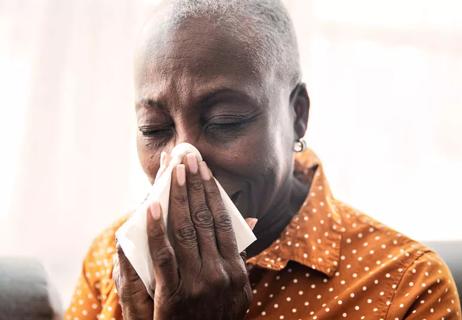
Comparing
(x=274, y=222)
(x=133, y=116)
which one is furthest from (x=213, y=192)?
(x=133, y=116)

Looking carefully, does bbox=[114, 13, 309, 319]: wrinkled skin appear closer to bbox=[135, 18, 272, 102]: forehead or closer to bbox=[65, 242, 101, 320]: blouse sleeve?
bbox=[135, 18, 272, 102]: forehead

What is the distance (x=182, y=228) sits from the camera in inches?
41.0

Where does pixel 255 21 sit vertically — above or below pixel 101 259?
above

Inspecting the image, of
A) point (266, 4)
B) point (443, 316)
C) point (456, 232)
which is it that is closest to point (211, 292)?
point (443, 316)

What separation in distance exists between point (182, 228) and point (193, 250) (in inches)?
1.4

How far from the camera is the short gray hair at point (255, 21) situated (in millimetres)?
1210

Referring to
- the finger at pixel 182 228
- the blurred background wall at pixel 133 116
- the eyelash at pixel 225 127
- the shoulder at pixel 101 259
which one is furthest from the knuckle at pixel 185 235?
the blurred background wall at pixel 133 116

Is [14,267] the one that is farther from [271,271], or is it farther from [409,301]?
[409,301]

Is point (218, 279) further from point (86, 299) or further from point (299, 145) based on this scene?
point (86, 299)

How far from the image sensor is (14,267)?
152 cm

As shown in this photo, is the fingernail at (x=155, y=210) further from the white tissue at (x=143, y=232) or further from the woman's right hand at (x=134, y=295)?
the woman's right hand at (x=134, y=295)

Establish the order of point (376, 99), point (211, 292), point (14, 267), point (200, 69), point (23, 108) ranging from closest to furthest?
point (211, 292), point (200, 69), point (14, 267), point (23, 108), point (376, 99)

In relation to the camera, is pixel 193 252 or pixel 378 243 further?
pixel 378 243

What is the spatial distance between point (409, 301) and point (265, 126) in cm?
37
